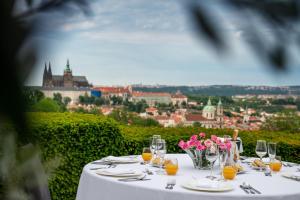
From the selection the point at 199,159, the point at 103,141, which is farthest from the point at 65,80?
the point at 103,141

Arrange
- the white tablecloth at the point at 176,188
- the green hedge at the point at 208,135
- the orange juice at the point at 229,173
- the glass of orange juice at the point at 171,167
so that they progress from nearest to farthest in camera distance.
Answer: the white tablecloth at the point at 176,188, the orange juice at the point at 229,173, the glass of orange juice at the point at 171,167, the green hedge at the point at 208,135

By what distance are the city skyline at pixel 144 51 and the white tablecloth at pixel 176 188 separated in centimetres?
239

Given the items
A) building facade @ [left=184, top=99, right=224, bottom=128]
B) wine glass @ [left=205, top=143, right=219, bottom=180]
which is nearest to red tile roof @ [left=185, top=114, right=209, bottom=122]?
building facade @ [left=184, top=99, right=224, bottom=128]

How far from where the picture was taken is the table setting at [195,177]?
2660mm

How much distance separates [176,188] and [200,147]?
62 centimetres

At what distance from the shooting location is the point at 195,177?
3.03 meters

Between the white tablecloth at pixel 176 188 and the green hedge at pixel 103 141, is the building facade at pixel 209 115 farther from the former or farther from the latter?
the green hedge at pixel 103 141

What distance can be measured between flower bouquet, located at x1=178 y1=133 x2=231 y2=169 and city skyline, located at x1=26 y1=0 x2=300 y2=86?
9.62 ft

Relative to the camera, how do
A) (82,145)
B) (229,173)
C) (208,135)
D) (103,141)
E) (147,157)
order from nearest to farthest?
(229,173)
(147,157)
(82,145)
(103,141)
(208,135)

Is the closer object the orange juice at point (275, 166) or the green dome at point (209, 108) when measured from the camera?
the green dome at point (209, 108)

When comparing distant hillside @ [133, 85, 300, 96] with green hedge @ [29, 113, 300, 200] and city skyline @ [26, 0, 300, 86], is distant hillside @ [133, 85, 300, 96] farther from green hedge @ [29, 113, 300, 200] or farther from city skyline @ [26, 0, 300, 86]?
green hedge @ [29, 113, 300, 200]

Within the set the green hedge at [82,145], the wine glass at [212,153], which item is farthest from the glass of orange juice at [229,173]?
the green hedge at [82,145]

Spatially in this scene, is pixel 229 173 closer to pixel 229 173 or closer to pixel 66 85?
pixel 229 173

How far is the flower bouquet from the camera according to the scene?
10.5ft
